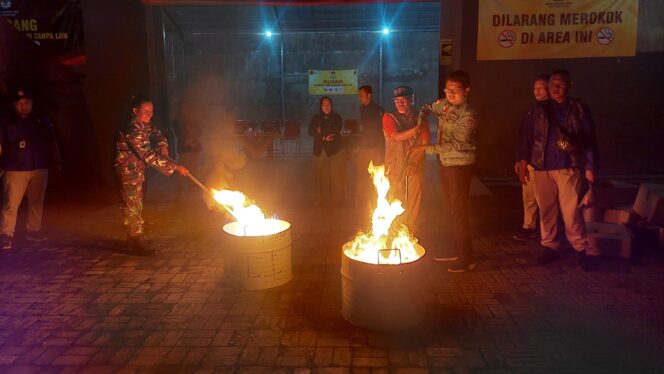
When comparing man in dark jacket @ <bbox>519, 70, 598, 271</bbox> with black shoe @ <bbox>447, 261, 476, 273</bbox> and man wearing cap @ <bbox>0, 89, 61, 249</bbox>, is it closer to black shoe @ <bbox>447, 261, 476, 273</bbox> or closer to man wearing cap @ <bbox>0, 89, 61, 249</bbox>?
black shoe @ <bbox>447, 261, 476, 273</bbox>

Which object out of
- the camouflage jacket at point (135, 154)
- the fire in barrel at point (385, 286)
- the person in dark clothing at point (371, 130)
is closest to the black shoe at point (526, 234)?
the person in dark clothing at point (371, 130)

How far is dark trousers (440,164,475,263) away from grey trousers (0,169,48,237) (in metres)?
5.53

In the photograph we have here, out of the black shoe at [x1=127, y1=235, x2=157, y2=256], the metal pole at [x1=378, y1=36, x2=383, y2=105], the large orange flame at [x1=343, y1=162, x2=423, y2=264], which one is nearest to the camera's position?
the large orange flame at [x1=343, y1=162, x2=423, y2=264]

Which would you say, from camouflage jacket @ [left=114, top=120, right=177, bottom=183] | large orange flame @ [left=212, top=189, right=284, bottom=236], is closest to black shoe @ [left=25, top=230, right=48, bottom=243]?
camouflage jacket @ [left=114, top=120, right=177, bottom=183]

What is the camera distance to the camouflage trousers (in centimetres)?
680

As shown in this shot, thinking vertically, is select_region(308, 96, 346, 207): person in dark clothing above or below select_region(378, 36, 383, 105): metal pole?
below

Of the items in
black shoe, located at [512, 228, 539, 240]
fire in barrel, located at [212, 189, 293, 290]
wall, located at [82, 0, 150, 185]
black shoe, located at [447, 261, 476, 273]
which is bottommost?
Answer: black shoe, located at [447, 261, 476, 273]

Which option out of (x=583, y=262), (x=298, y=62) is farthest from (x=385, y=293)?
(x=298, y=62)

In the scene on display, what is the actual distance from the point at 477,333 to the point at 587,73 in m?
7.86

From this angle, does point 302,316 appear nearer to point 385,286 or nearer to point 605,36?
point 385,286

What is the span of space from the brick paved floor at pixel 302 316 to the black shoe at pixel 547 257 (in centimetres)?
15

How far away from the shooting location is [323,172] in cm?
998

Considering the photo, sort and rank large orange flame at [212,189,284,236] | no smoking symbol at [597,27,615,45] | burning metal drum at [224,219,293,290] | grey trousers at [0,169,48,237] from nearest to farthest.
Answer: burning metal drum at [224,219,293,290]
large orange flame at [212,189,284,236]
grey trousers at [0,169,48,237]
no smoking symbol at [597,27,615,45]

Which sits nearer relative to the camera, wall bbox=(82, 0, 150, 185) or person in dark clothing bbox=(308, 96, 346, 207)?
person in dark clothing bbox=(308, 96, 346, 207)
